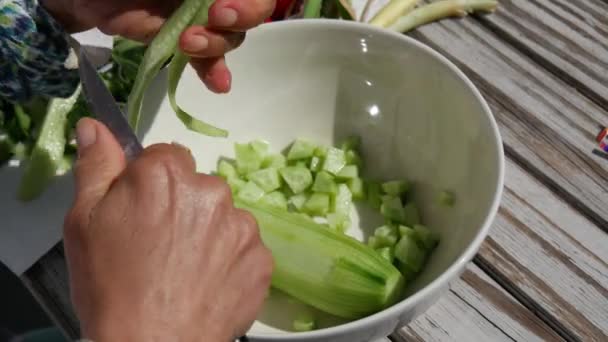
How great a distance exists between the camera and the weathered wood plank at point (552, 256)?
0.85m

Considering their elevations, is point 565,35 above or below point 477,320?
above

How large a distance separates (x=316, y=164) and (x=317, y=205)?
0.25 ft

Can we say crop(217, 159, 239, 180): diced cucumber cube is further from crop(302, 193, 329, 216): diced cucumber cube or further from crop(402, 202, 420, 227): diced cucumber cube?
crop(402, 202, 420, 227): diced cucumber cube

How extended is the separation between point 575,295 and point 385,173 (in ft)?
1.01

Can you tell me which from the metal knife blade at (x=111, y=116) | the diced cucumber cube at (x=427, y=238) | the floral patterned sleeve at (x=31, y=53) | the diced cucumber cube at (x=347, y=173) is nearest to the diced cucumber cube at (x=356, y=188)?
the diced cucumber cube at (x=347, y=173)

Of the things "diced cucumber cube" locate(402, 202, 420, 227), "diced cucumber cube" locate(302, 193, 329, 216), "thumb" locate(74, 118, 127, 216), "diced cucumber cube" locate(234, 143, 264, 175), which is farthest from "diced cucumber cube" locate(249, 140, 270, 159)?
"thumb" locate(74, 118, 127, 216)

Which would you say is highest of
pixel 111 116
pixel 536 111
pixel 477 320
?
pixel 111 116

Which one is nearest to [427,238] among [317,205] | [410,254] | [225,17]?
[410,254]

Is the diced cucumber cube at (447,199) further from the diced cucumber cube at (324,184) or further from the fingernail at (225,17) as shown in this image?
the fingernail at (225,17)

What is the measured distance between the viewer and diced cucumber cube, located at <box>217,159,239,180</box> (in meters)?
0.91

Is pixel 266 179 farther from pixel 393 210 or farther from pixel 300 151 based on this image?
pixel 393 210

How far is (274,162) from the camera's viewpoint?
933mm

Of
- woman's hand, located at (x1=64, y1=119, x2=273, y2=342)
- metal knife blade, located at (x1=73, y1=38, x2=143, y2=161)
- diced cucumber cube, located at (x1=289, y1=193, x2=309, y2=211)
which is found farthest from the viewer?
diced cucumber cube, located at (x1=289, y1=193, x2=309, y2=211)

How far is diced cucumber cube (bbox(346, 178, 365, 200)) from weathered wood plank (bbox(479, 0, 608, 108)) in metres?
0.48
